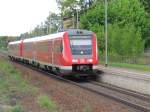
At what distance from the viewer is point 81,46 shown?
31.8 metres

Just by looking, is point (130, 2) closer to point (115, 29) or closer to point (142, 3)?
point (142, 3)

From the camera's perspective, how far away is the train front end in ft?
103

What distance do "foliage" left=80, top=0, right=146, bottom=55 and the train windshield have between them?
23.0 m

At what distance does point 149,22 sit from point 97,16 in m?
13.3

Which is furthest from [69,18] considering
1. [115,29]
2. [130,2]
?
[115,29]

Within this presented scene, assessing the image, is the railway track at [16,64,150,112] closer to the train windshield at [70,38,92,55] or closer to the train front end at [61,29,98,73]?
the train front end at [61,29,98,73]

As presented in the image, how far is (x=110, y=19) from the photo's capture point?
74.8 m

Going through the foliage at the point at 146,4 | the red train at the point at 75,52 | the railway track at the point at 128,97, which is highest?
the foliage at the point at 146,4

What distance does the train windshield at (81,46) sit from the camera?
104 feet

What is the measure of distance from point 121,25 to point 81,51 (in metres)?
41.6

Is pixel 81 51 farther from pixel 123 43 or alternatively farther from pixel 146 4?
pixel 146 4

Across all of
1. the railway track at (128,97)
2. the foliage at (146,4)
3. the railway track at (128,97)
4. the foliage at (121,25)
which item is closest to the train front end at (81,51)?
the railway track at (128,97)

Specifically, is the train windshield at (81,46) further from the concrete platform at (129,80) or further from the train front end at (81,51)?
the concrete platform at (129,80)

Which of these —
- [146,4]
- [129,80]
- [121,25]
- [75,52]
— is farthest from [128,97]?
[146,4]
